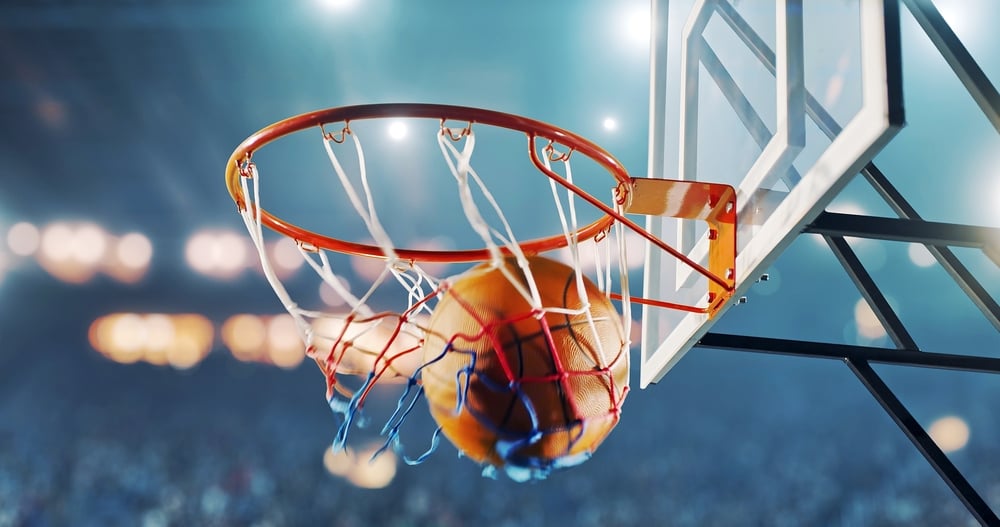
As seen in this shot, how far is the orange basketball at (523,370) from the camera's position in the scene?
43.7 inches

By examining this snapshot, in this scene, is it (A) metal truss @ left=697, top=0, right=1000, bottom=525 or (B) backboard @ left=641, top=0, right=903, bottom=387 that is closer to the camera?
(B) backboard @ left=641, top=0, right=903, bottom=387

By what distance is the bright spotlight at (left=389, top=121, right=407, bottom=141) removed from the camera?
5012 millimetres

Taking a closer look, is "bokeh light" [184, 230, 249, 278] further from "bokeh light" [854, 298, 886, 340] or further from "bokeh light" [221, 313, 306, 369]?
"bokeh light" [854, 298, 886, 340]

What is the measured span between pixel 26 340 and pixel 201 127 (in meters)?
2.42

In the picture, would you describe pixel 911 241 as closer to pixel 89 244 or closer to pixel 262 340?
pixel 262 340

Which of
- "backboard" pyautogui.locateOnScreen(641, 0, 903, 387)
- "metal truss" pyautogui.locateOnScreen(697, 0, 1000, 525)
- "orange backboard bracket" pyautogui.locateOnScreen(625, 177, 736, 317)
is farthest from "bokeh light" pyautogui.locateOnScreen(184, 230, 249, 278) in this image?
"orange backboard bracket" pyautogui.locateOnScreen(625, 177, 736, 317)

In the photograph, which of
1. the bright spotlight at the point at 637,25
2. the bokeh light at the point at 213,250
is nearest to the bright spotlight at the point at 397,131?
the bright spotlight at the point at 637,25

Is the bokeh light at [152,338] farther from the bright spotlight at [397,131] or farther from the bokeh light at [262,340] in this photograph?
the bright spotlight at [397,131]

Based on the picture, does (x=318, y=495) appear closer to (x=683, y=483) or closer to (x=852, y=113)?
(x=683, y=483)

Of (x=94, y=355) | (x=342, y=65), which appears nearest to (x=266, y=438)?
(x=94, y=355)

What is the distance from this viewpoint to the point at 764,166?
1340 millimetres

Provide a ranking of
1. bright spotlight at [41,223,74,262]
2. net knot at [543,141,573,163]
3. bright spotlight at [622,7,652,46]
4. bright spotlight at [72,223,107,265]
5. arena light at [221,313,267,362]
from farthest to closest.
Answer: arena light at [221,313,267,362]
bright spotlight at [72,223,107,265]
bright spotlight at [41,223,74,262]
bright spotlight at [622,7,652,46]
net knot at [543,141,573,163]

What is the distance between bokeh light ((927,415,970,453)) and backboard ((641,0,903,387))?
658 centimetres

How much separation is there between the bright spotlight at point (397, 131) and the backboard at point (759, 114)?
3122 mm
